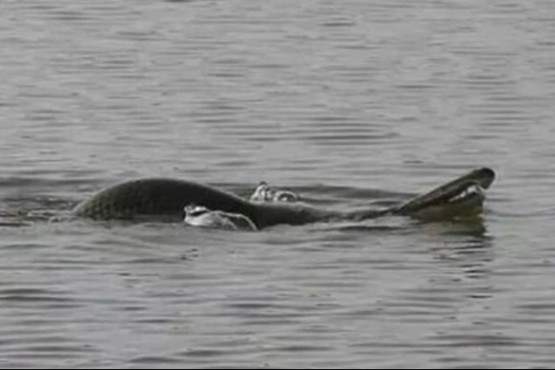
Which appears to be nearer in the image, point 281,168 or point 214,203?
point 214,203

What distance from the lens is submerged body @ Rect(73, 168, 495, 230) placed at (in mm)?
14000

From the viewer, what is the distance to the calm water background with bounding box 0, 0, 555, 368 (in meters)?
11.3

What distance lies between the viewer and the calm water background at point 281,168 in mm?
11258

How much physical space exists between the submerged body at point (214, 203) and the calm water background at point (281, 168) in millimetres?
158

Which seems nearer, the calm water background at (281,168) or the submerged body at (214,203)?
the calm water background at (281,168)

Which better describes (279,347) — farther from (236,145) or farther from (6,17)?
(6,17)

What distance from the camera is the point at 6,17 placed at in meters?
22.7

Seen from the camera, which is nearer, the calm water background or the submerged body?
the calm water background

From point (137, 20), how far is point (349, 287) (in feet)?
34.4

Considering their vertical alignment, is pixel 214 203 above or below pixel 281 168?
above

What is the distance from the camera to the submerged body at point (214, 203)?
1400 cm

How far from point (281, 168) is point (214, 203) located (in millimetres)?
2035

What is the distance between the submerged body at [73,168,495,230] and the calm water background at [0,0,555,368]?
0.16 metres

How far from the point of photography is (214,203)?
14.0 m
